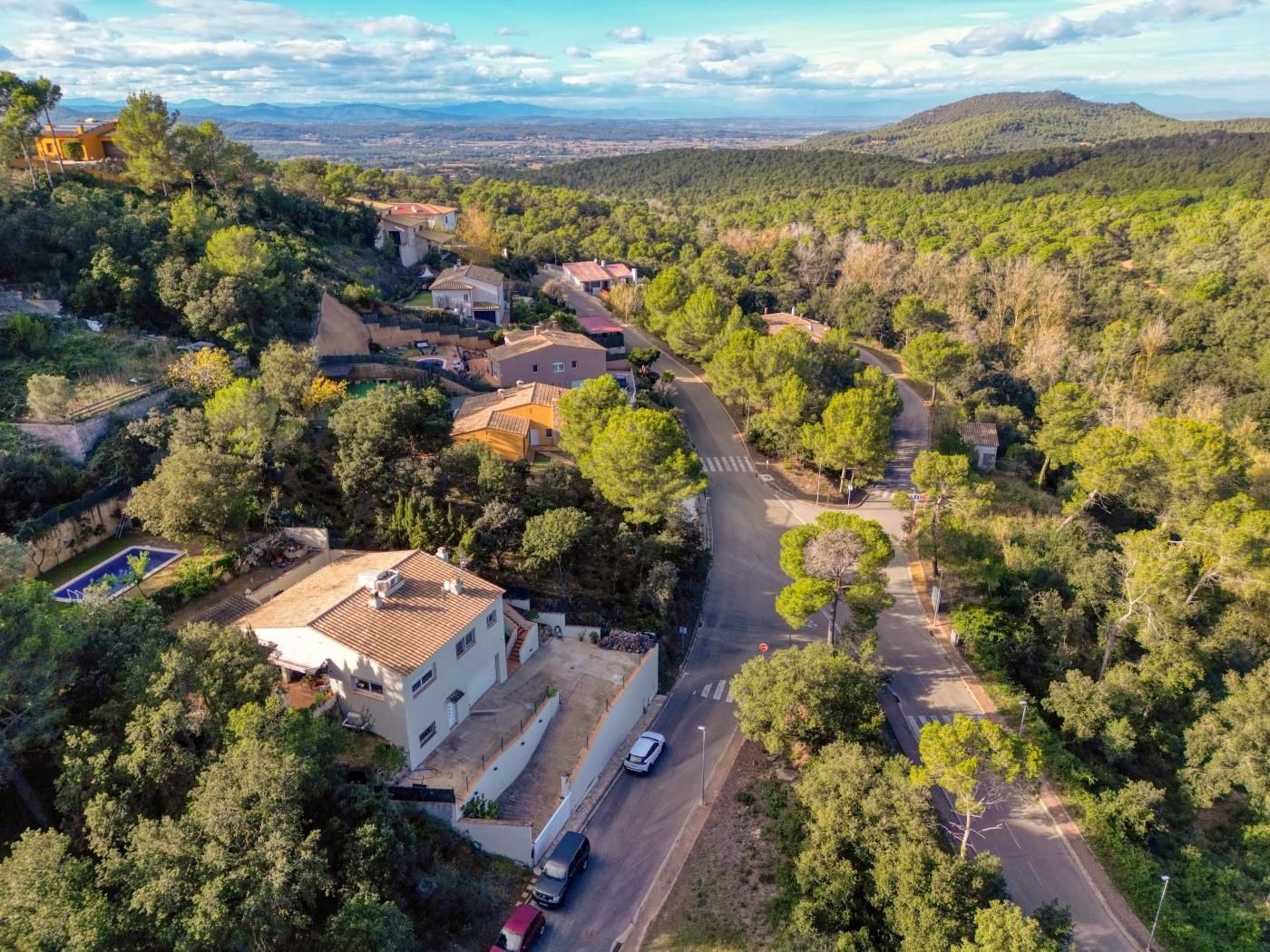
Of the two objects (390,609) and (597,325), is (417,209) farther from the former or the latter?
(390,609)

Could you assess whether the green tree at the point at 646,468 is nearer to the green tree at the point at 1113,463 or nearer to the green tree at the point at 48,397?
the green tree at the point at 1113,463

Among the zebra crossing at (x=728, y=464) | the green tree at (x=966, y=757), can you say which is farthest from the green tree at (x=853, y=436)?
the green tree at (x=966, y=757)

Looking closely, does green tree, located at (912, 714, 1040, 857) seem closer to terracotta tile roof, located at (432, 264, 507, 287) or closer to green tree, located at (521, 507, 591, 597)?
green tree, located at (521, 507, 591, 597)

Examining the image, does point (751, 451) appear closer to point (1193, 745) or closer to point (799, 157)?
point (1193, 745)

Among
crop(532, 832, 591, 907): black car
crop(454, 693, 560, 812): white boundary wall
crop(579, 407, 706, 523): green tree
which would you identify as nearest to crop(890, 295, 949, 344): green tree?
crop(579, 407, 706, 523): green tree

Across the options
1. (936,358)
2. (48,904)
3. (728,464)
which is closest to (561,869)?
(48,904)
